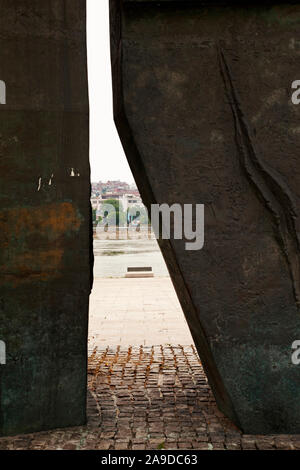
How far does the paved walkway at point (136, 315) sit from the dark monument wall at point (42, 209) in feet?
10.4

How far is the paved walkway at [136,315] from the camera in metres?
7.89

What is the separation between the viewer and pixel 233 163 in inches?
167

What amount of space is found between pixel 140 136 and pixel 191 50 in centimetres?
75

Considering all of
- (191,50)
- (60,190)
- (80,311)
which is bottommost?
(80,311)

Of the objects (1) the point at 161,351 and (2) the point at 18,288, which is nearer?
(2) the point at 18,288

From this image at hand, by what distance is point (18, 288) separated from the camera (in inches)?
166

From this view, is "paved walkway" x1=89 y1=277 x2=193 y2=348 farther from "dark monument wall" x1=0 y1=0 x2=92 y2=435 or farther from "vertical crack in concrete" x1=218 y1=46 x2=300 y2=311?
"vertical crack in concrete" x1=218 y1=46 x2=300 y2=311

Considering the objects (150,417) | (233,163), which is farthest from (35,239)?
(150,417)

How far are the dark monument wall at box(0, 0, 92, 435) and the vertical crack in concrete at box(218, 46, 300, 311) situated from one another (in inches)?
44.0

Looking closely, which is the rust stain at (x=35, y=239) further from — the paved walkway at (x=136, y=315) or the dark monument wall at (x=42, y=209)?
the paved walkway at (x=136, y=315)

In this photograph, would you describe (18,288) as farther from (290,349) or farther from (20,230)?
(290,349)

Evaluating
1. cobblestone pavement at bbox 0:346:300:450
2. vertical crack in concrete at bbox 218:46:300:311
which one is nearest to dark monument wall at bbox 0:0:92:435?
cobblestone pavement at bbox 0:346:300:450
